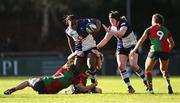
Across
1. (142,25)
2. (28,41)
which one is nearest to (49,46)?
(28,41)

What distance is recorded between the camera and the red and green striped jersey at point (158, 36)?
21.1 meters

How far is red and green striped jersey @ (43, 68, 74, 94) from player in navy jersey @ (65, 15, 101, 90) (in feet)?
2.17

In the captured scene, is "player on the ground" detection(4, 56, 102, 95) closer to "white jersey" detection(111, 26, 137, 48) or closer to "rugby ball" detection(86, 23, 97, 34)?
"rugby ball" detection(86, 23, 97, 34)

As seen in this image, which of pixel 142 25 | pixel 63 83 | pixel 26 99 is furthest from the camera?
pixel 142 25

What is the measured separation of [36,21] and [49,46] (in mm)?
2511

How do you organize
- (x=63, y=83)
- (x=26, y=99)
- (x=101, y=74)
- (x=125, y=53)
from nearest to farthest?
1. (x=26, y=99)
2. (x=63, y=83)
3. (x=125, y=53)
4. (x=101, y=74)

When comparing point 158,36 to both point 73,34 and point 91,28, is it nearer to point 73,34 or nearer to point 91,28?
point 91,28

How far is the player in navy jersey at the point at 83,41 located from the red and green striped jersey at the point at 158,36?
154 centimetres

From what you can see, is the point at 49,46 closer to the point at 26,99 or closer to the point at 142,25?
the point at 142,25

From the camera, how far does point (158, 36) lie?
21.1m

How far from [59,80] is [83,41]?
1.76 m

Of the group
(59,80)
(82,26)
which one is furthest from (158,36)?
(59,80)

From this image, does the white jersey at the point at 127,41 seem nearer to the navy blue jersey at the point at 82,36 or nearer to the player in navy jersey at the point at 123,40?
the player in navy jersey at the point at 123,40

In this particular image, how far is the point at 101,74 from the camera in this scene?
1713 inches
